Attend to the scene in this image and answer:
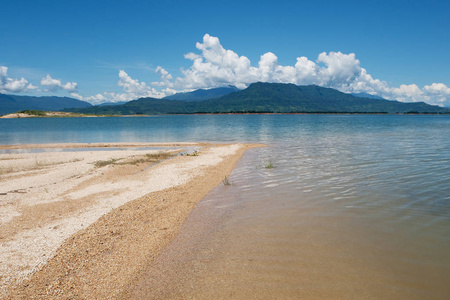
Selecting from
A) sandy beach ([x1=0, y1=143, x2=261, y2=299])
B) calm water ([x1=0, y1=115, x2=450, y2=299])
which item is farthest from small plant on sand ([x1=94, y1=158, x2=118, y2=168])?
calm water ([x1=0, y1=115, x2=450, y2=299])

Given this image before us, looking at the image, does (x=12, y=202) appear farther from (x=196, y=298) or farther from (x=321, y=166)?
(x=321, y=166)

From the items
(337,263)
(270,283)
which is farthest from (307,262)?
(270,283)

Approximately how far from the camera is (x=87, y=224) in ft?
35.9

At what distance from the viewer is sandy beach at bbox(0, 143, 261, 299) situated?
7262mm

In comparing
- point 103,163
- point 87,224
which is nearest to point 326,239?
point 87,224

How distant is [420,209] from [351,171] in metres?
7.84

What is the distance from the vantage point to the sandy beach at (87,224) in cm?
726

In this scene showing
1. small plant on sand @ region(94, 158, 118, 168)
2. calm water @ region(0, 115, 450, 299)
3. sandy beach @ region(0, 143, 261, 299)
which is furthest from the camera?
small plant on sand @ region(94, 158, 118, 168)

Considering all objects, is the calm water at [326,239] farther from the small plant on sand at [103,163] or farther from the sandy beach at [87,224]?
the small plant on sand at [103,163]

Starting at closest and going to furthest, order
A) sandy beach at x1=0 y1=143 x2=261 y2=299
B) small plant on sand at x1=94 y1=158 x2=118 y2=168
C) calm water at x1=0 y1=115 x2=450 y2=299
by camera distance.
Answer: calm water at x1=0 y1=115 x2=450 y2=299
sandy beach at x1=0 y1=143 x2=261 y2=299
small plant on sand at x1=94 y1=158 x2=118 y2=168

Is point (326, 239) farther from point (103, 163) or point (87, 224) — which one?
point (103, 163)

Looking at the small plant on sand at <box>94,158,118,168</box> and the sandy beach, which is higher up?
the small plant on sand at <box>94,158,118,168</box>

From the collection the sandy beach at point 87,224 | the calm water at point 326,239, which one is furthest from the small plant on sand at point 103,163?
the calm water at point 326,239

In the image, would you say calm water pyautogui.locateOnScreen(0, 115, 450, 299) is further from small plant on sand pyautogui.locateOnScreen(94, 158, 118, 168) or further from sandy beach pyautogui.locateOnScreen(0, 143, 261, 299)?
small plant on sand pyautogui.locateOnScreen(94, 158, 118, 168)
